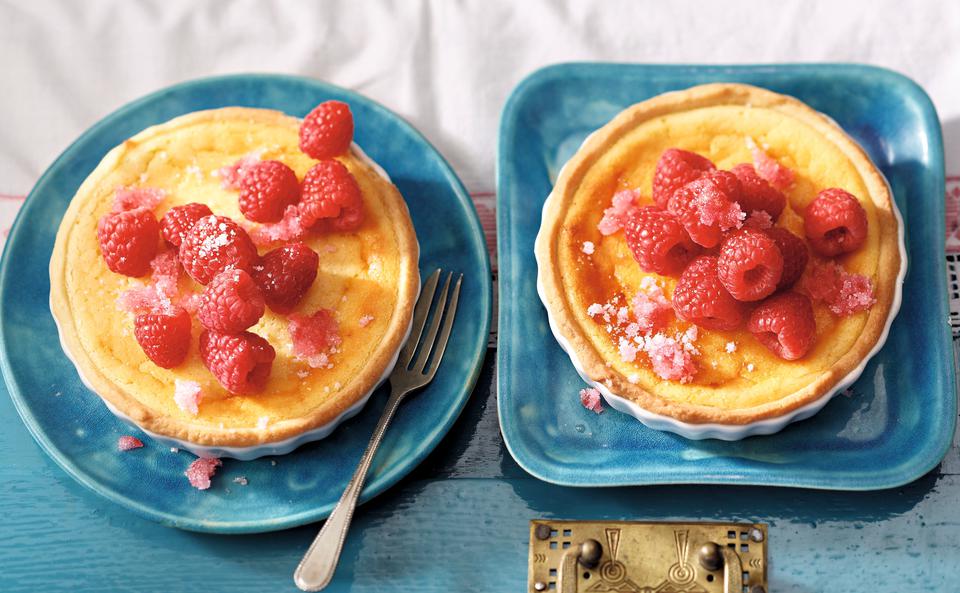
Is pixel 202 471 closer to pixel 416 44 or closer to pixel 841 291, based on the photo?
pixel 416 44

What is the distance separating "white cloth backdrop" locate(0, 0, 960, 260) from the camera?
2828 millimetres

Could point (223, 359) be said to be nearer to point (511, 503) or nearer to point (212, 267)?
point (212, 267)

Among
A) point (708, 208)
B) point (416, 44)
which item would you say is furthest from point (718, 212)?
point (416, 44)

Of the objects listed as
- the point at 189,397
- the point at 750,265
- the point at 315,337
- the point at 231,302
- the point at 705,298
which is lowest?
the point at 189,397

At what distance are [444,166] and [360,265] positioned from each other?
36 centimetres

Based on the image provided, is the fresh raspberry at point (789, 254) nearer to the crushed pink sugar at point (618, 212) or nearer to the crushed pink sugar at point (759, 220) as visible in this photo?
the crushed pink sugar at point (759, 220)

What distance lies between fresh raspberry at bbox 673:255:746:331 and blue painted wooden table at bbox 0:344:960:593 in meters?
0.39

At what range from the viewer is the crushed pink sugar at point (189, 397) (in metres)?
2.24

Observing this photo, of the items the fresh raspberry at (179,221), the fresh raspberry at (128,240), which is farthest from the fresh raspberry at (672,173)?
the fresh raspberry at (128,240)

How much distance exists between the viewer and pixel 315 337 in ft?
7.54

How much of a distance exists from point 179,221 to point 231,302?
1.07ft

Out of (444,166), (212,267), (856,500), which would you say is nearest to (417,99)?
(444,166)

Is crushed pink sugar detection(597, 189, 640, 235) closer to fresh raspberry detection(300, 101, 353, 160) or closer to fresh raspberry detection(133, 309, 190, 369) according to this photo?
fresh raspberry detection(300, 101, 353, 160)

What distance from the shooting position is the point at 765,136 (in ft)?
8.13
